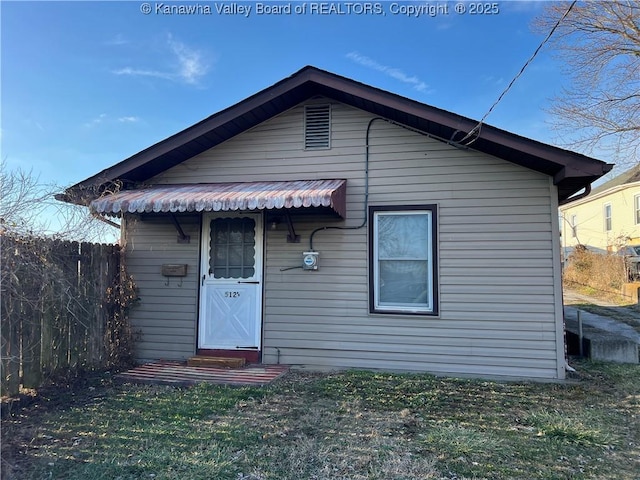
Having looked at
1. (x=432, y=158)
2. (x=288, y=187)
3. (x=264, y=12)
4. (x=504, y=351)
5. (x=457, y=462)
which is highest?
(x=264, y=12)

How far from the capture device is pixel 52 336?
4.79m

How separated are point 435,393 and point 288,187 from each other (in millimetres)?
3250

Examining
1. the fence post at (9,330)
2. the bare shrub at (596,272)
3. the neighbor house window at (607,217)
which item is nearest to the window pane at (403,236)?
the fence post at (9,330)

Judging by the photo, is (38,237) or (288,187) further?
(288,187)

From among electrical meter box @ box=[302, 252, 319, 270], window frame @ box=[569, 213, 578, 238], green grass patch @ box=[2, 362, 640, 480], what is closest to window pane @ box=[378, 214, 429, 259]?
electrical meter box @ box=[302, 252, 319, 270]

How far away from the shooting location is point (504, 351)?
17.9 ft

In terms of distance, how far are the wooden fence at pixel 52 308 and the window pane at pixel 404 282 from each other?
4.06 metres

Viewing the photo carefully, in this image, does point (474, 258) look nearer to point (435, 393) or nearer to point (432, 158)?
point (432, 158)

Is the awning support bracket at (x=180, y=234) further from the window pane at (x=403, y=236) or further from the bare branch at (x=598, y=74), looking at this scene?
the bare branch at (x=598, y=74)

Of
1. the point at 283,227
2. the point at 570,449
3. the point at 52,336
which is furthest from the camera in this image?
the point at 283,227

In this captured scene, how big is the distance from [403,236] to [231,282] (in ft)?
8.97

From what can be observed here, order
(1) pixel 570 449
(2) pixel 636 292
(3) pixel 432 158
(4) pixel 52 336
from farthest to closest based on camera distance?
(2) pixel 636 292 → (3) pixel 432 158 → (4) pixel 52 336 → (1) pixel 570 449

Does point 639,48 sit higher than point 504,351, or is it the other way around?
point 639,48

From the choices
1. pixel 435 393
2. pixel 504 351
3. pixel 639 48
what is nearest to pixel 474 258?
pixel 504 351
